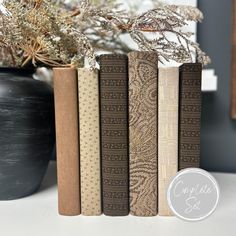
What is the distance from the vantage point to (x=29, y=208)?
0.58m

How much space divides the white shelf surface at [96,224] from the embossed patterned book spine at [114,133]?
0.11 feet

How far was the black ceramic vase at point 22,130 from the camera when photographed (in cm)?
56

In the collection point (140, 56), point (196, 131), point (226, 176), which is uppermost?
point (140, 56)

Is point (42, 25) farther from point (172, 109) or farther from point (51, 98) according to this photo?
point (172, 109)

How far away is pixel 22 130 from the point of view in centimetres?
57

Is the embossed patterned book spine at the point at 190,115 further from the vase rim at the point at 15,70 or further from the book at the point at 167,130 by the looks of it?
the vase rim at the point at 15,70

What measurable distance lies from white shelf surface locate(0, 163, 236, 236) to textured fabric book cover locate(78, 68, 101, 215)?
0.03 meters

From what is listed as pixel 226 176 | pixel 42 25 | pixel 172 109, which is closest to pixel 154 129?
pixel 172 109

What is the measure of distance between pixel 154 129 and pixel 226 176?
14.7 inches

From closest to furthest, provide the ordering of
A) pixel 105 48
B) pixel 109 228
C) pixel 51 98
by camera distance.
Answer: pixel 109 228, pixel 51 98, pixel 105 48

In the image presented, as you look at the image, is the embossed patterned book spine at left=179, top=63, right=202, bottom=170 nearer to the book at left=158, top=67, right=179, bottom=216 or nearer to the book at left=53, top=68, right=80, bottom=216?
the book at left=158, top=67, right=179, bottom=216

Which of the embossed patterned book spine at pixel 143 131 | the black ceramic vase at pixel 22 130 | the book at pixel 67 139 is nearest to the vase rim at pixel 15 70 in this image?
the black ceramic vase at pixel 22 130

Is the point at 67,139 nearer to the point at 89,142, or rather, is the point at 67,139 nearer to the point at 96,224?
the point at 89,142

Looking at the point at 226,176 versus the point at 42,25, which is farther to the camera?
the point at 226,176
